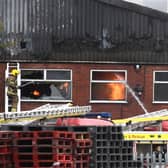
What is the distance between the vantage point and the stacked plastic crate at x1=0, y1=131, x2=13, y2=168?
10.3 m

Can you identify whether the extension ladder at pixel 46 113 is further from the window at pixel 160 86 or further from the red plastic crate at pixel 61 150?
the window at pixel 160 86

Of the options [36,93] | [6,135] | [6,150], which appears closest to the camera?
[6,150]

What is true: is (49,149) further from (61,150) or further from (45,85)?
(45,85)

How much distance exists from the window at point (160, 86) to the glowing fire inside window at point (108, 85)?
1.30 m

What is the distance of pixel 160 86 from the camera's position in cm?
2541

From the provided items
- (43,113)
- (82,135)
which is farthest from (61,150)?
(43,113)

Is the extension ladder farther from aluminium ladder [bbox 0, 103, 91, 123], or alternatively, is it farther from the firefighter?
the firefighter

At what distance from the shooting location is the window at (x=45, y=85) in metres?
25.2

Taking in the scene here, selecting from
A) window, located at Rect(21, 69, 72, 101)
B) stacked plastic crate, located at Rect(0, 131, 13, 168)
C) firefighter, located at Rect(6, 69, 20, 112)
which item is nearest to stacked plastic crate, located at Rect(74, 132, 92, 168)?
stacked plastic crate, located at Rect(0, 131, 13, 168)

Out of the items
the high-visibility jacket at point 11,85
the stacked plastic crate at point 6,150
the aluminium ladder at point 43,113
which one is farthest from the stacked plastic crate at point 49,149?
the high-visibility jacket at point 11,85

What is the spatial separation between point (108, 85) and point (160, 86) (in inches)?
83.5

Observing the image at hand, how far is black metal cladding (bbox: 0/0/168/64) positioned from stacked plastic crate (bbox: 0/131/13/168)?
48.9 feet

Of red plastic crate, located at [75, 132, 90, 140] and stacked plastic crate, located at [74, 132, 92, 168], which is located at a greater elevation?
red plastic crate, located at [75, 132, 90, 140]

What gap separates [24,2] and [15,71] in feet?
9.97
